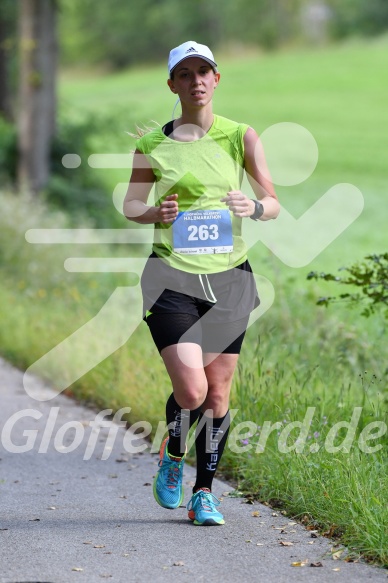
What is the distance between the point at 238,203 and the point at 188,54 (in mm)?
709

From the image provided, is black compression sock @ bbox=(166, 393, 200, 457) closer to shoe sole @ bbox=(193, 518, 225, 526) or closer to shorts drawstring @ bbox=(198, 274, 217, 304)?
shoe sole @ bbox=(193, 518, 225, 526)

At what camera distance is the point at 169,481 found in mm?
5812

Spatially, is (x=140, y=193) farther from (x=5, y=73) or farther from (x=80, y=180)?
(x=5, y=73)

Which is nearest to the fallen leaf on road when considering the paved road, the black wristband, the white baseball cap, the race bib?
the paved road

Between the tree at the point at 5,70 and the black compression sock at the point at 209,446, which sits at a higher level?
the tree at the point at 5,70

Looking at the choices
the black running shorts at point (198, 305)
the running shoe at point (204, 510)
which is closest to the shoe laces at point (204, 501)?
the running shoe at point (204, 510)

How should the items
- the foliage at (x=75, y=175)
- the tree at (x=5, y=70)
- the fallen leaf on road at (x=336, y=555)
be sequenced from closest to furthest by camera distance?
the fallen leaf on road at (x=336, y=555)
the foliage at (x=75, y=175)
the tree at (x=5, y=70)

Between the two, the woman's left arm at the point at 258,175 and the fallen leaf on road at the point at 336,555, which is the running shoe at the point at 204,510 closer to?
the fallen leaf on road at the point at 336,555

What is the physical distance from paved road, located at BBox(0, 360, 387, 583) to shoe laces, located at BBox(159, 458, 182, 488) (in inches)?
7.3

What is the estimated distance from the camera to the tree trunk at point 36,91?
18.2 meters

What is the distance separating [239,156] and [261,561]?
1804 millimetres

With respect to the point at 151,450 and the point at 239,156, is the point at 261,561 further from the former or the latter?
the point at 151,450

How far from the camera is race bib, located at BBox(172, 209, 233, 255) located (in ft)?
17.8

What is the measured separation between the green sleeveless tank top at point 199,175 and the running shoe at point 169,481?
95cm
